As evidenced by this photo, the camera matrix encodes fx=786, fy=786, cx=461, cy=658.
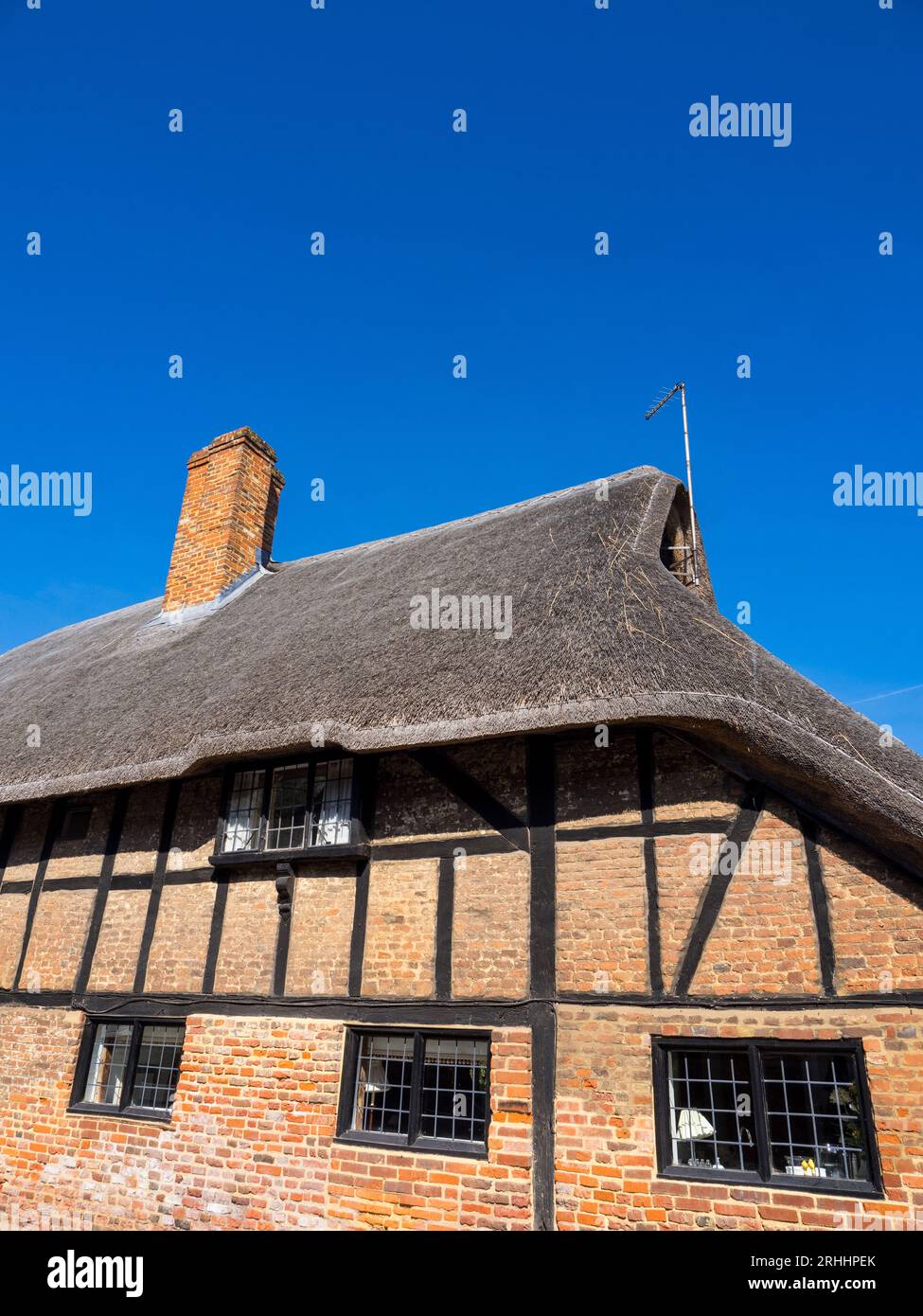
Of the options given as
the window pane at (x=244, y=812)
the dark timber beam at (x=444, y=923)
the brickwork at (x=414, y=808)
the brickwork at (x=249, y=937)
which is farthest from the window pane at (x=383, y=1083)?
the window pane at (x=244, y=812)

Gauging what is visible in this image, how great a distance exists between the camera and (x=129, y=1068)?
6.67 m

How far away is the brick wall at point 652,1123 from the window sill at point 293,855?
1947 millimetres

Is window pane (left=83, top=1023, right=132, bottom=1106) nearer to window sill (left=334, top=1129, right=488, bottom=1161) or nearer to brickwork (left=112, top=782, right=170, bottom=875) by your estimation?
brickwork (left=112, top=782, right=170, bottom=875)

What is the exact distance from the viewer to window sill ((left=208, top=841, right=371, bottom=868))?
6098 mm

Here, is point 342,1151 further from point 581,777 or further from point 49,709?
point 49,709

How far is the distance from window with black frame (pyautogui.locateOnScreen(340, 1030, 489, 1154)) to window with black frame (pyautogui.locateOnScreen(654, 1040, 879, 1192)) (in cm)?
124

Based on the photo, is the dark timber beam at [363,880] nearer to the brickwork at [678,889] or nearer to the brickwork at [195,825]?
the brickwork at [195,825]

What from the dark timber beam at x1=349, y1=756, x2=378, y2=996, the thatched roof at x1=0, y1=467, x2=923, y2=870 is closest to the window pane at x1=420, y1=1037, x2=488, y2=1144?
the dark timber beam at x1=349, y1=756, x2=378, y2=996

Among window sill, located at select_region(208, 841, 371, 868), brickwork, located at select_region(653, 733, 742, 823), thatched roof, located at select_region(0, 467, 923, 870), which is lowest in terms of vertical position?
window sill, located at select_region(208, 841, 371, 868)

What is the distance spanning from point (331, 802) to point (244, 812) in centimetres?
93

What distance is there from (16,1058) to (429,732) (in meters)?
5.24

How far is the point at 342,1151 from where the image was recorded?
5457 millimetres

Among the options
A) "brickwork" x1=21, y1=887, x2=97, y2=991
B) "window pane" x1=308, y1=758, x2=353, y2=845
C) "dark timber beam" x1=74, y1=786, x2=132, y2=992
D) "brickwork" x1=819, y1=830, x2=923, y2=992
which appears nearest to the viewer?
"brickwork" x1=819, y1=830, x2=923, y2=992

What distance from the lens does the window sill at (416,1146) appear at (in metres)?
5.13
